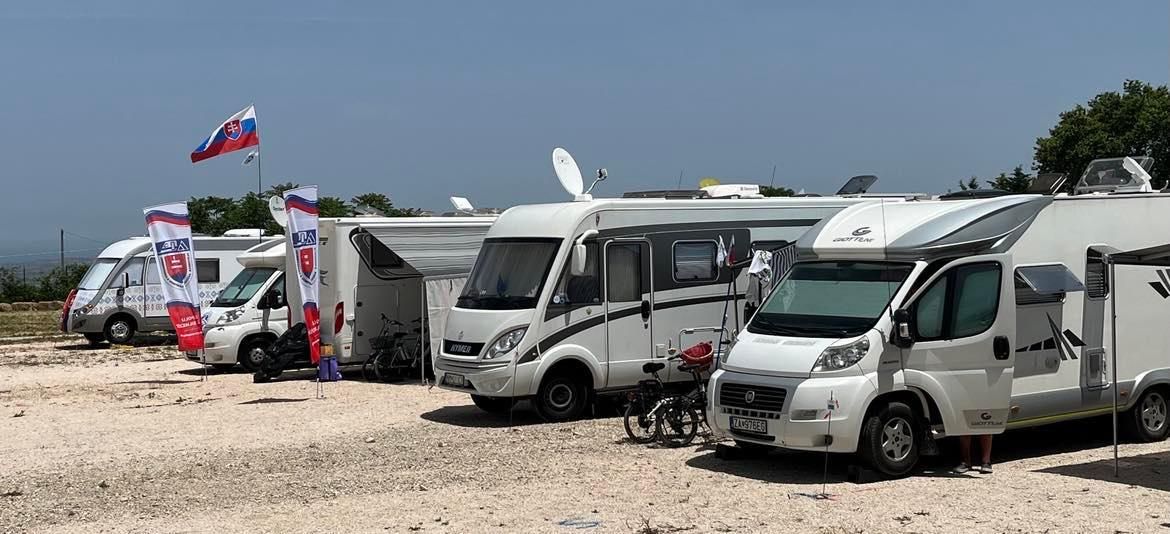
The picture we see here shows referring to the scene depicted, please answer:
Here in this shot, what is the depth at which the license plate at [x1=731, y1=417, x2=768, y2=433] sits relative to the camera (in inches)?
409

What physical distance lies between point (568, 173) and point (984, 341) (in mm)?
5913

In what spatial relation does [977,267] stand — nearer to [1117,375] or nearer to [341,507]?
[1117,375]

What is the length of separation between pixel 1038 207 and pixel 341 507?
622 cm

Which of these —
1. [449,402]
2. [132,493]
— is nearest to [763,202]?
[449,402]

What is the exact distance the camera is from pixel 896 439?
1035cm

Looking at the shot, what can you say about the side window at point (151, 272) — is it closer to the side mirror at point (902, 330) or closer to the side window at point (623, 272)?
the side window at point (623, 272)

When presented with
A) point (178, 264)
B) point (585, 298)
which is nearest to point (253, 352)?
point (178, 264)

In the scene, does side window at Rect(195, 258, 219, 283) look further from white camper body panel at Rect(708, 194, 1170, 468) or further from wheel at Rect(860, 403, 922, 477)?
wheel at Rect(860, 403, 922, 477)

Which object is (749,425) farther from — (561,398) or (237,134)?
(237,134)

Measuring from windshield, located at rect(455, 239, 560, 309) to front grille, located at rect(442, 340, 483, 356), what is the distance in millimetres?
419

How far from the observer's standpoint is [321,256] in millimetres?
18969

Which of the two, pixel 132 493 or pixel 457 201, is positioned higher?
pixel 457 201

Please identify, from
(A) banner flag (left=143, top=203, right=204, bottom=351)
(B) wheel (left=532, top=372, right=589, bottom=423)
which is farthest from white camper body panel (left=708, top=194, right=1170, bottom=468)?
(A) banner flag (left=143, top=203, right=204, bottom=351)

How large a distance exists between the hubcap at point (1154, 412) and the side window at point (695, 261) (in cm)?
473
